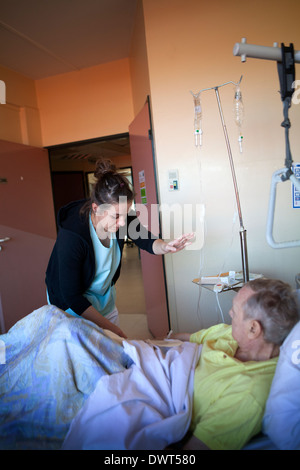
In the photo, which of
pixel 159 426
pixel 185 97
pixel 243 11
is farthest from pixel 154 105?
pixel 159 426

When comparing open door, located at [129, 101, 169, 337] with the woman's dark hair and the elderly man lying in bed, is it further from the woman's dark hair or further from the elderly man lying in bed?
the elderly man lying in bed

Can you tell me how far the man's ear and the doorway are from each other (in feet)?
6.79

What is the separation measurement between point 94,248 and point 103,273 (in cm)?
16

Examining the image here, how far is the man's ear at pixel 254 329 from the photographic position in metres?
1.14

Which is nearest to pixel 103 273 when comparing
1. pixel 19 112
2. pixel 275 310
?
pixel 275 310

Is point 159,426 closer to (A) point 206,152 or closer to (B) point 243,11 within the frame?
(A) point 206,152

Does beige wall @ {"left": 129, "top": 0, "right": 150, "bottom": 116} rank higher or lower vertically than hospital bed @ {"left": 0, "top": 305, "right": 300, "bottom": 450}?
higher

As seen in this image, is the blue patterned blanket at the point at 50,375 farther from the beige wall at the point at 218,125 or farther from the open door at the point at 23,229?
the open door at the point at 23,229

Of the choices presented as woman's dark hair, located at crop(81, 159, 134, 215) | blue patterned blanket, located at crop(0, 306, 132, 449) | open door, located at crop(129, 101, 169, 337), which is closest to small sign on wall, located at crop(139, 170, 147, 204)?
open door, located at crop(129, 101, 169, 337)

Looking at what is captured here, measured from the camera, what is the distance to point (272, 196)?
126 cm

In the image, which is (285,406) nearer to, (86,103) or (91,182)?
(86,103)

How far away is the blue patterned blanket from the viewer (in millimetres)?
1026

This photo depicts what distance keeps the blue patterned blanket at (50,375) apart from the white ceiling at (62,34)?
2.47 m

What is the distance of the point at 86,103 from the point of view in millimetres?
3566
